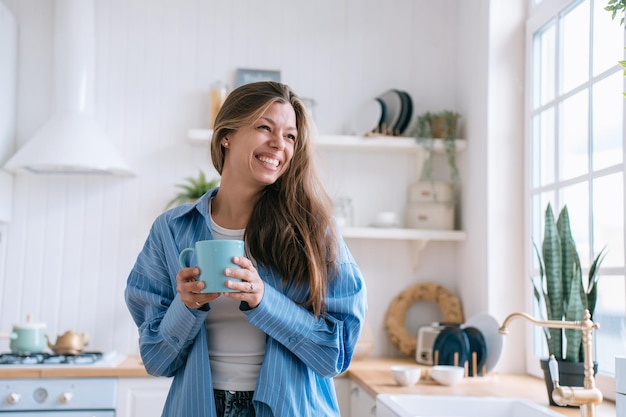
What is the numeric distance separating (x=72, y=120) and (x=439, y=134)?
65.4 inches

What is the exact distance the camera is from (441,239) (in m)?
3.23

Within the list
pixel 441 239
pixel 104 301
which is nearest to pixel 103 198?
pixel 104 301

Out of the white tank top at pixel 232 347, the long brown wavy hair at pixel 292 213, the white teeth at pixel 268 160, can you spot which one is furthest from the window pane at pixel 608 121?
the white tank top at pixel 232 347

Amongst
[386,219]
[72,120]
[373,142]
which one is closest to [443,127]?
[373,142]

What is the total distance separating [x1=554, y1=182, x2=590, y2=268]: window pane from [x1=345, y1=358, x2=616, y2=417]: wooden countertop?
498 mm

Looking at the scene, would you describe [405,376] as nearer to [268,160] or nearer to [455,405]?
[455,405]

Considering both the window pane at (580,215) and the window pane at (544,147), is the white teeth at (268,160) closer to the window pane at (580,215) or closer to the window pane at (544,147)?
the window pane at (580,215)

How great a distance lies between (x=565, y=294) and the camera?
225cm

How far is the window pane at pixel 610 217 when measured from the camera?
7.36 ft

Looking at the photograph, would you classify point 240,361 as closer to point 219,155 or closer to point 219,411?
point 219,411

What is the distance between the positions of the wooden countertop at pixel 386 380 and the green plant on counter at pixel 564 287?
0.60ft

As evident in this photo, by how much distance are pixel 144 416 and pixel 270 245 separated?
5.31 feet

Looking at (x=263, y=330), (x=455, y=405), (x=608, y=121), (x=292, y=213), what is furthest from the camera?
(x=608, y=121)

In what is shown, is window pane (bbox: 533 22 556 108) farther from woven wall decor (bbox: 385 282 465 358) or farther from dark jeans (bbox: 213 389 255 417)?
dark jeans (bbox: 213 389 255 417)
